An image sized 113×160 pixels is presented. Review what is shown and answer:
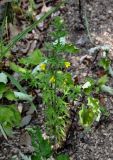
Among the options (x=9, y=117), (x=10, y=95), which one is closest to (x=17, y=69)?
(x=10, y=95)

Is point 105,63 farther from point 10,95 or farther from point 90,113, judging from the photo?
point 10,95

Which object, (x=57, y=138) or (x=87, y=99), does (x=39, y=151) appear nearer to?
(x=57, y=138)

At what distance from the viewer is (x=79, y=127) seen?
2.35m

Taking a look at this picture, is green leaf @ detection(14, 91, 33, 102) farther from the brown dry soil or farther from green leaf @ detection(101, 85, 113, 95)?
green leaf @ detection(101, 85, 113, 95)

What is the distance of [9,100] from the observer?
8.23 ft

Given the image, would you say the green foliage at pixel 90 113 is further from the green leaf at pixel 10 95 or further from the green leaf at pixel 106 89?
the green leaf at pixel 10 95

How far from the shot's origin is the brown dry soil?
88.8 inches

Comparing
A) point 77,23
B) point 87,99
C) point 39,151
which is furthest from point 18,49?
point 39,151

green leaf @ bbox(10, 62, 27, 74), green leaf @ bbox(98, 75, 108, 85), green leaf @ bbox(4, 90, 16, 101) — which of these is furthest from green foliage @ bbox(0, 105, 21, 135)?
green leaf @ bbox(98, 75, 108, 85)

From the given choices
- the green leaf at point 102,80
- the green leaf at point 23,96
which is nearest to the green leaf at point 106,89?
the green leaf at point 102,80

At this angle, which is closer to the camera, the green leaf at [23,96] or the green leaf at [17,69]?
the green leaf at [23,96]

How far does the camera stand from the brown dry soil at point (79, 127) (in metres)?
2.25

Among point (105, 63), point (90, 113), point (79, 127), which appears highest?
point (105, 63)

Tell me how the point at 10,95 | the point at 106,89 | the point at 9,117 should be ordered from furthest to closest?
the point at 106,89 → the point at 10,95 → the point at 9,117
